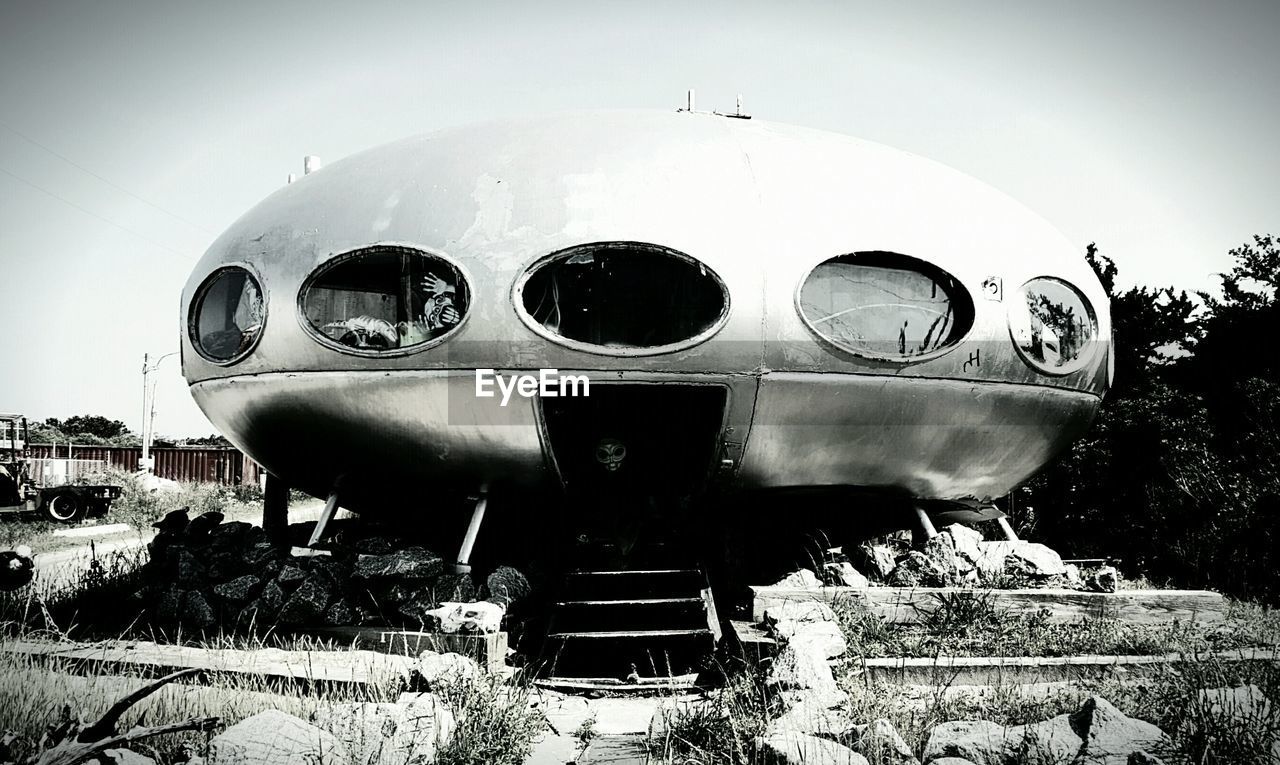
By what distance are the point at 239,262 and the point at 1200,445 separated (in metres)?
11.8

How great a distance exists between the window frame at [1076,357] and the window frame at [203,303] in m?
6.50

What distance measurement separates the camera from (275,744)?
3.89 m

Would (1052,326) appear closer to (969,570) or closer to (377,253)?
(969,570)

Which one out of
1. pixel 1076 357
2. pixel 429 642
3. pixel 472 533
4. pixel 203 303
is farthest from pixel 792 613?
pixel 203 303

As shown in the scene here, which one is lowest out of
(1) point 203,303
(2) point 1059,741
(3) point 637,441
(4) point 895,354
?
(2) point 1059,741

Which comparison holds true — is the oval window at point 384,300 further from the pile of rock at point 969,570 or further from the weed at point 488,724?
the pile of rock at point 969,570

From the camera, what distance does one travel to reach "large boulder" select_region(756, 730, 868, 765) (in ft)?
12.6

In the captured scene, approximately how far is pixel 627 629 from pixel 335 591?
248 centimetres

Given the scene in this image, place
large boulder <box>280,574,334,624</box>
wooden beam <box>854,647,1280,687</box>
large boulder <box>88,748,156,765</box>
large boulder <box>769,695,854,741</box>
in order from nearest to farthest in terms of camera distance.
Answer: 1. large boulder <box>88,748,156,765</box>
2. large boulder <box>769,695,854,741</box>
3. wooden beam <box>854,647,1280,687</box>
4. large boulder <box>280,574,334,624</box>

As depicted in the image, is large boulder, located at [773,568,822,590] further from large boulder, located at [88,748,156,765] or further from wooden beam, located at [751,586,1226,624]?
large boulder, located at [88,748,156,765]

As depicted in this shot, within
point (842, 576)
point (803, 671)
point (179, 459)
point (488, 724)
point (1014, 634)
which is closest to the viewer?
point (488, 724)

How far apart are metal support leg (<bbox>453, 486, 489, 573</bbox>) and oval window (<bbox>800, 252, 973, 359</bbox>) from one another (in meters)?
3.19

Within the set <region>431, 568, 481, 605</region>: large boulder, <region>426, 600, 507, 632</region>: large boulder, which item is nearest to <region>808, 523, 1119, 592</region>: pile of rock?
<region>426, 600, 507, 632</region>: large boulder

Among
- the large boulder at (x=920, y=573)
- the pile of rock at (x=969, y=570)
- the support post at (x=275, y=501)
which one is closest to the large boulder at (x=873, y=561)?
the pile of rock at (x=969, y=570)
